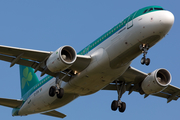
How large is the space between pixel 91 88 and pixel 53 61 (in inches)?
177

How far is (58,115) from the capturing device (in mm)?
36156

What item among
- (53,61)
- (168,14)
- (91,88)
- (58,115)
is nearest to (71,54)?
(53,61)

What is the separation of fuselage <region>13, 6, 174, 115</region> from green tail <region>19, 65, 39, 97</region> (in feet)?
24.5

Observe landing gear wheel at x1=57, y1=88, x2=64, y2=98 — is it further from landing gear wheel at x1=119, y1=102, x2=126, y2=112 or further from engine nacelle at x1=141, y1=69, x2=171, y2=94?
engine nacelle at x1=141, y1=69, x2=171, y2=94

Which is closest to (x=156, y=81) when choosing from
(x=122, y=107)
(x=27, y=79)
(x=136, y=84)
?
(x=136, y=84)

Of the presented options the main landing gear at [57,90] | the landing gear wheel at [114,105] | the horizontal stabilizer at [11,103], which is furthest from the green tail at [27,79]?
the landing gear wheel at [114,105]

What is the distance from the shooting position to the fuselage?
25.8m

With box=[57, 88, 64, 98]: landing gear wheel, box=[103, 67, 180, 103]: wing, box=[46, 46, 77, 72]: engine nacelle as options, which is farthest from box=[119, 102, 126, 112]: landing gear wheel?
box=[46, 46, 77, 72]: engine nacelle

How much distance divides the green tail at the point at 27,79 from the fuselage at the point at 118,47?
7466 millimetres

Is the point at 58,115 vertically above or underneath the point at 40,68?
underneath

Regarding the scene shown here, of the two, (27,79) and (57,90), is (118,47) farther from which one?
(27,79)

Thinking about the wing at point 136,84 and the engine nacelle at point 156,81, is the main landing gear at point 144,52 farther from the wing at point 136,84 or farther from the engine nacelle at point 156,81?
the engine nacelle at point 156,81

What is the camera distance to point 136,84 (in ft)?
110

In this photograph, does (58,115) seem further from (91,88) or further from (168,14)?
(168,14)
